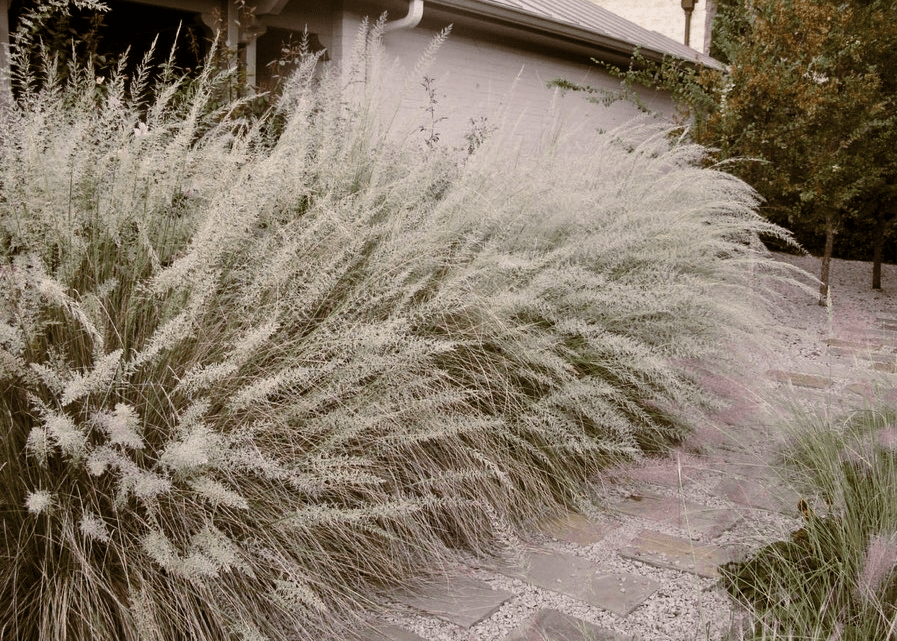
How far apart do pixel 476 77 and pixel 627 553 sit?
300 inches

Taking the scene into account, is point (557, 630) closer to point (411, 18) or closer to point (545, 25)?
point (411, 18)

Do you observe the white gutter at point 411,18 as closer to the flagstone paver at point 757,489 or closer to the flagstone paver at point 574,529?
the flagstone paver at point 757,489

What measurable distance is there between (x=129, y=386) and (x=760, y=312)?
3.23m

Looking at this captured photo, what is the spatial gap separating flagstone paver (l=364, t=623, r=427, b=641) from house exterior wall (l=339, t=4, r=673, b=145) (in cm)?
594

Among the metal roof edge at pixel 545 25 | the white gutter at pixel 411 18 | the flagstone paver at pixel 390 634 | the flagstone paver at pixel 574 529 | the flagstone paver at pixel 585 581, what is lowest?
the flagstone paver at pixel 574 529

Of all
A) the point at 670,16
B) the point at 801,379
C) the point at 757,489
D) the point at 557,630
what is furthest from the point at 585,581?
the point at 670,16

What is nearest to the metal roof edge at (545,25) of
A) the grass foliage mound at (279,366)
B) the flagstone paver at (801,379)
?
the flagstone paver at (801,379)

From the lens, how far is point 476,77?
9.47 meters

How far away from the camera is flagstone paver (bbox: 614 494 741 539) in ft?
9.71

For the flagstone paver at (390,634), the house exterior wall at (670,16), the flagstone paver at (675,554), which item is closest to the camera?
the flagstone paver at (390,634)

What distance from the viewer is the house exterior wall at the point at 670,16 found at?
52.0 ft

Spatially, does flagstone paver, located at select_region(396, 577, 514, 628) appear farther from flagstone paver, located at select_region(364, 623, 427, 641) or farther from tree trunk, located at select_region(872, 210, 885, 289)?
tree trunk, located at select_region(872, 210, 885, 289)

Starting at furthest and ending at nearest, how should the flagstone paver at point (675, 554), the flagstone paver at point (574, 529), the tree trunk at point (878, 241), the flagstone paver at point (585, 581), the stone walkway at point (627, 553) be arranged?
the tree trunk at point (878, 241) < the flagstone paver at point (574, 529) < the flagstone paver at point (675, 554) < the flagstone paver at point (585, 581) < the stone walkway at point (627, 553)

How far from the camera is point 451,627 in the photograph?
229 centimetres
